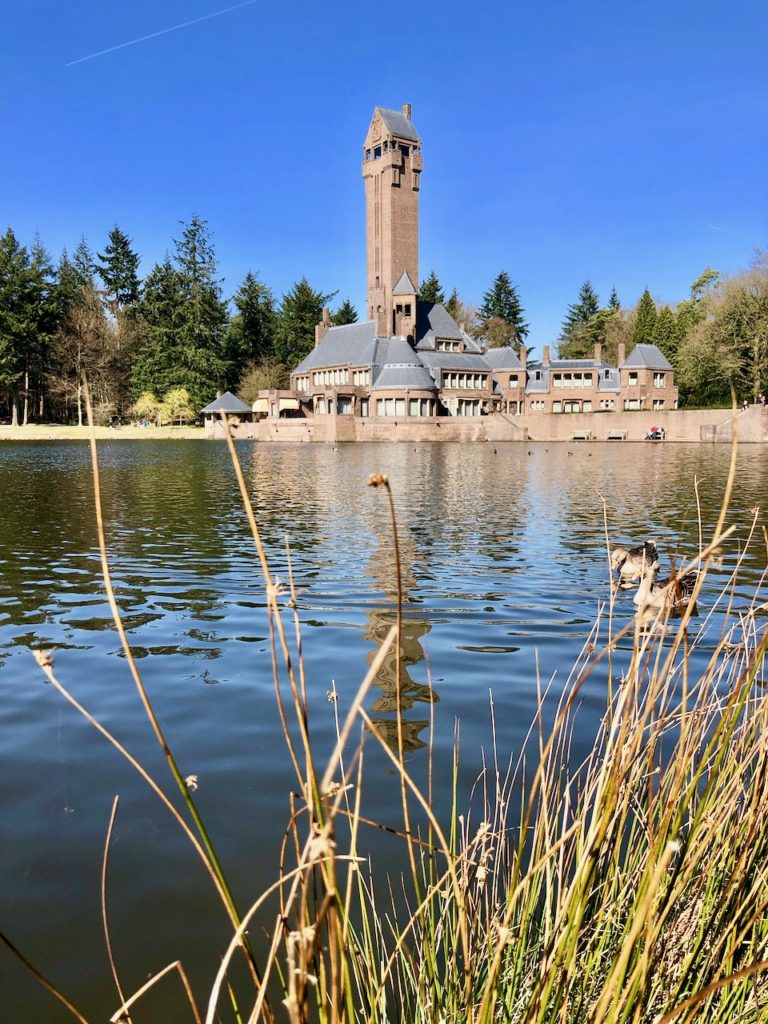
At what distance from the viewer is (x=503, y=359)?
7881cm

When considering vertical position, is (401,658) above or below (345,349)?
below

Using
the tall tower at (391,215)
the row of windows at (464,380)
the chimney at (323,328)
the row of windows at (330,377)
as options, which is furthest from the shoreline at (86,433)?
the row of windows at (464,380)

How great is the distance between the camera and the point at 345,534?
13.6 metres

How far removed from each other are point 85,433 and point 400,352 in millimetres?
28430

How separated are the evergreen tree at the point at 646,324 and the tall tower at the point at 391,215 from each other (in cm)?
2175

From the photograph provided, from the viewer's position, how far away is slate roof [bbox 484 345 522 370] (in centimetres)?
7788

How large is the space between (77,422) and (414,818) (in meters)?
82.8

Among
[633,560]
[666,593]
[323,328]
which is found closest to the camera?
[666,593]

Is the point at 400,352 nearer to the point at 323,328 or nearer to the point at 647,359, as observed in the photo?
the point at 323,328

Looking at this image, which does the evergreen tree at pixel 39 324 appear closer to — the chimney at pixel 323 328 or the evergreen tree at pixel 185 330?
the evergreen tree at pixel 185 330

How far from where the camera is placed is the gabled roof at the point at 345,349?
7025cm

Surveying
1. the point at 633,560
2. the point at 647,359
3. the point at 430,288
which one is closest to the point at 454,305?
the point at 430,288

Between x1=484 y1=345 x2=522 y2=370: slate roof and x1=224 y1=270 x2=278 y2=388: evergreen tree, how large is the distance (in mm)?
24147

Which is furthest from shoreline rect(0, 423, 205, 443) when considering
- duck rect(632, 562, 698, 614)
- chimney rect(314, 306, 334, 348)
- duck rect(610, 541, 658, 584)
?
duck rect(632, 562, 698, 614)
